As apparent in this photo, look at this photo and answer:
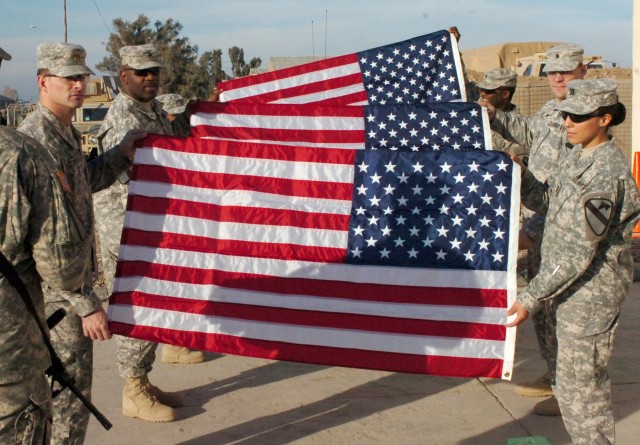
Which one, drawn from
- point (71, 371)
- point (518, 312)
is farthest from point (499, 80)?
point (71, 371)

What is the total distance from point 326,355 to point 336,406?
998 millimetres

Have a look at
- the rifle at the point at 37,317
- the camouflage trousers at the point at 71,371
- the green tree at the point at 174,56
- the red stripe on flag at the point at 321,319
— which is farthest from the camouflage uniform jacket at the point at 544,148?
the green tree at the point at 174,56

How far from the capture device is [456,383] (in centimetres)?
559

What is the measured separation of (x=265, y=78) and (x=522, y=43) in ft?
→ 73.8

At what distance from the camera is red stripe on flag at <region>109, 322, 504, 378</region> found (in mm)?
4223

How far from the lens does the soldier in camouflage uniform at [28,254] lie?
2.82 meters

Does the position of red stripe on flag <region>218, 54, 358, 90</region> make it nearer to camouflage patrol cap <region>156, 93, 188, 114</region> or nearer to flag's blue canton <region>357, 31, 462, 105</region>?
flag's blue canton <region>357, 31, 462, 105</region>

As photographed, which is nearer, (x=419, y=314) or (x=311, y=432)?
(x=419, y=314)

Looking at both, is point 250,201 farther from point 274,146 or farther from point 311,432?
point 311,432

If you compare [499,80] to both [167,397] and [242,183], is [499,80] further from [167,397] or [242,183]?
[167,397]

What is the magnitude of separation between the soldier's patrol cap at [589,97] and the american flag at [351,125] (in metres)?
1.52

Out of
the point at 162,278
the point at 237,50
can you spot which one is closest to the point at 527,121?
the point at 162,278

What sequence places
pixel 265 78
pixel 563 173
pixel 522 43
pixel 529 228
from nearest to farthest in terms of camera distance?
pixel 563 173
pixel 529 228
pixel 265 78
pixel 522 43

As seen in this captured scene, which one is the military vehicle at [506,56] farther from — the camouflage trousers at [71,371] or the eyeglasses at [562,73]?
the camouflage trousers at [71,371]
